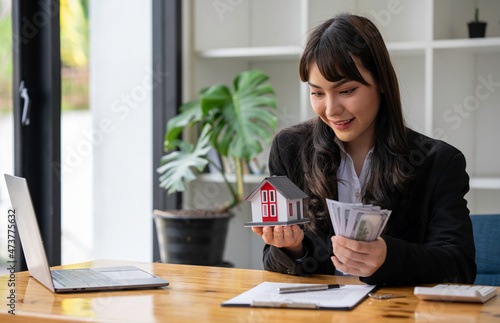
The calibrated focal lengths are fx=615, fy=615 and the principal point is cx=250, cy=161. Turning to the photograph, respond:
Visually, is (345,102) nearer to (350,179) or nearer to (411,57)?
(350,179)

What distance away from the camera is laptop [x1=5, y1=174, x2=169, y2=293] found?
1318 millimetres

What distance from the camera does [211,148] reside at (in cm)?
312

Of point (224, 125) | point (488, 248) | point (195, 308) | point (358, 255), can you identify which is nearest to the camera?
point (195, 308)

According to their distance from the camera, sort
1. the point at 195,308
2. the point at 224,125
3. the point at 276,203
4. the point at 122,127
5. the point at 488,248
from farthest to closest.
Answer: the point at 122,127 → the point at 224,125 → the point at 488,248 → the point at 276,203 → the point at 195,308

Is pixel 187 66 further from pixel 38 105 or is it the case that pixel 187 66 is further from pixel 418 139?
pixel 418 139

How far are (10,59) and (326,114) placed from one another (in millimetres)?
1578

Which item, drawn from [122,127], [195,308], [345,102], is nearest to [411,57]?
[122,127]

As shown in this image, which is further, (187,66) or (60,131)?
(187,66)

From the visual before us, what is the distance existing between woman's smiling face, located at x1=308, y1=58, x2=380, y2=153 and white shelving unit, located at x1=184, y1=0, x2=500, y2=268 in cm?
131

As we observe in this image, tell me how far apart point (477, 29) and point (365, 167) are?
4.99 ft

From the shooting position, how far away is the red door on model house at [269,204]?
1.49 metres

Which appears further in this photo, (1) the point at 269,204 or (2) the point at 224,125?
(2) the point at 224,125

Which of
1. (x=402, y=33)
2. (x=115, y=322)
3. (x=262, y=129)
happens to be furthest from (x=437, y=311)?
(x=402, y=33)

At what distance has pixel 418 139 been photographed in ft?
5.97
